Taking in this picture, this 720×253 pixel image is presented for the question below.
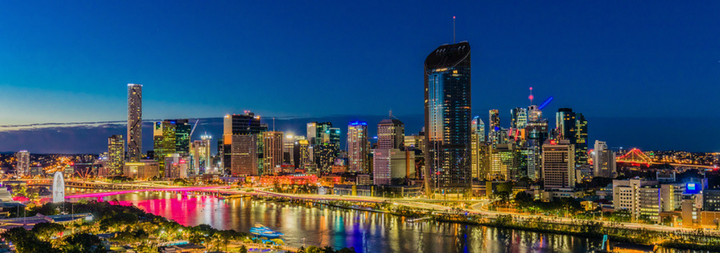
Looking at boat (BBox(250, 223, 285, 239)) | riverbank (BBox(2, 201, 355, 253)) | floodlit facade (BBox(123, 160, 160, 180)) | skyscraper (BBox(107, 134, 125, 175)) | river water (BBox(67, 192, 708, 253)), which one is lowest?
river water (BBox(67, 192, 708, 253))

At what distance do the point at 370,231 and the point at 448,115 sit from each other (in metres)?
16.6

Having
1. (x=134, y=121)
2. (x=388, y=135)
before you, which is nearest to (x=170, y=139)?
(x=134, y=121)

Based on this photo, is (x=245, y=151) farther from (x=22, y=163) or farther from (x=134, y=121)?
(x=22, y=163)

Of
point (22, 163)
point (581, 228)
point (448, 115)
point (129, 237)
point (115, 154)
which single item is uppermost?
point (448, 115)

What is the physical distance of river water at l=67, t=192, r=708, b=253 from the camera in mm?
17594

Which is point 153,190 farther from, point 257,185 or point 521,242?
point 521,242

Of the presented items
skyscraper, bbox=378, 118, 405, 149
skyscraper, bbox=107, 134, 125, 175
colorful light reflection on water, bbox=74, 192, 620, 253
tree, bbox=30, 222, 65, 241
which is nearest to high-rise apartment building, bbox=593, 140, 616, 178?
skyscraper, bbox=378, 118, 405, 149

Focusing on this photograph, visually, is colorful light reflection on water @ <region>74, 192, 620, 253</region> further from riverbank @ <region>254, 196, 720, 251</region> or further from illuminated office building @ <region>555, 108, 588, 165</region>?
illuminated office building @ <region>555, 108, 588, 165</region>

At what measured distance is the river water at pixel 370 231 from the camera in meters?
17.6

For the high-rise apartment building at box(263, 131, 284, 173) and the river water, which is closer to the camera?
the river water

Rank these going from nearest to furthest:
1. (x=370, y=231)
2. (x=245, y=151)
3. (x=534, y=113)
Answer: (x=370, y=231) < (x=534, y=113) < (x=245, y=151)

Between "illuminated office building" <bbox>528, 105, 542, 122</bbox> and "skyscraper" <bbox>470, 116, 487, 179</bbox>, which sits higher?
"illuminated office building" <bbox>528, 105, 542, 122</bbox>

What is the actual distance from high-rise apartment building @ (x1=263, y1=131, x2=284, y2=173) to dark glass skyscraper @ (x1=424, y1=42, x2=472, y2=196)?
88.8 ft

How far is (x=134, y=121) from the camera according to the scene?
65.0 m
